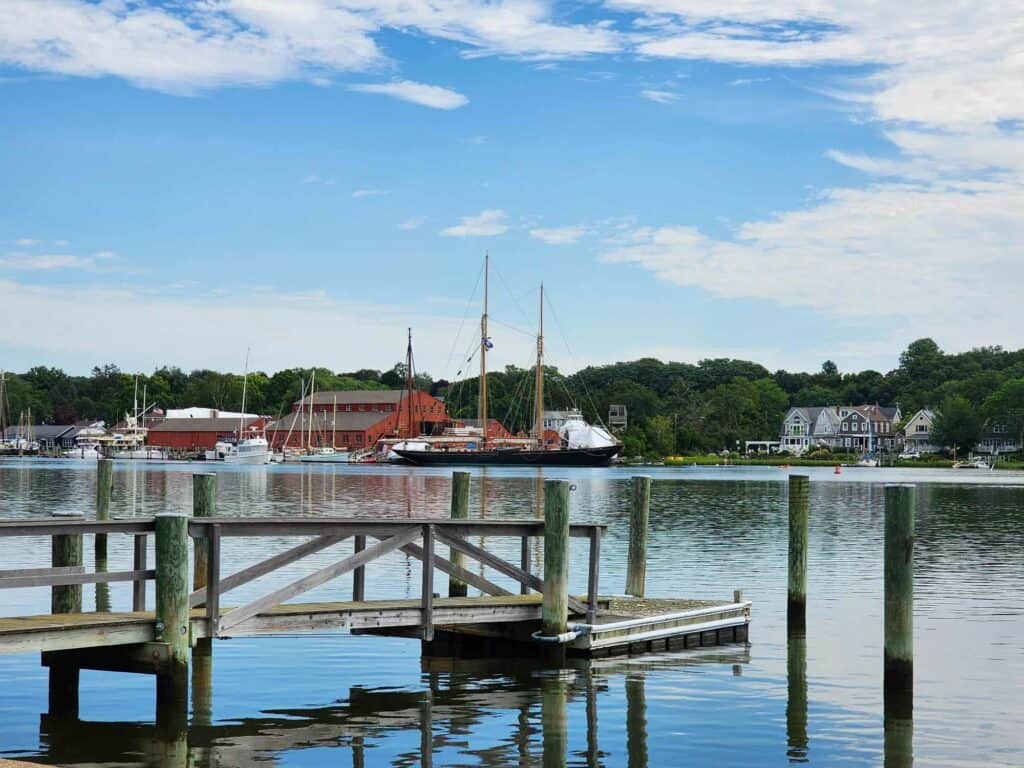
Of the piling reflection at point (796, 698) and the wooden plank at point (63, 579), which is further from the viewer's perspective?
the piling reflection at point (796, 698)

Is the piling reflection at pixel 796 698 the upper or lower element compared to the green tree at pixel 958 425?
lower

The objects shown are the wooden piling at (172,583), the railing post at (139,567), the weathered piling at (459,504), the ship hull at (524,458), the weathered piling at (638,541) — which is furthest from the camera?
the ship hull at (524,458)

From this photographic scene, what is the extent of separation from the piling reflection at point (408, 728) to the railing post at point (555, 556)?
37.3 inches

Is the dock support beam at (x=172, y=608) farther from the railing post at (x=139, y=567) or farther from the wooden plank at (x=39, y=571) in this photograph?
the railing post at (x=139, y=567)

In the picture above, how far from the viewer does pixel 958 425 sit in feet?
624

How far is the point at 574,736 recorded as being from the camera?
1741 cm

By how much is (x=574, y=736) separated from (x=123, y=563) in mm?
21612

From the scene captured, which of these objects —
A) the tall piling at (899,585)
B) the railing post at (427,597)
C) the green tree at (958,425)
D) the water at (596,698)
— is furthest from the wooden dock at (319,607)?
the green tree at (958,425)

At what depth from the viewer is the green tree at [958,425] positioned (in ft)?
622

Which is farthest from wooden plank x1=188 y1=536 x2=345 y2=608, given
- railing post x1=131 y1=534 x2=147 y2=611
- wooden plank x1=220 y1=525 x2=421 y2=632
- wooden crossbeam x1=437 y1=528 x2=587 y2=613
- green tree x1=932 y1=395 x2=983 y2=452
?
green tree x1=932 y1=395 x2=983 y2=452

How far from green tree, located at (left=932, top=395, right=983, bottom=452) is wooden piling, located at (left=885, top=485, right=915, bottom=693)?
181 meters

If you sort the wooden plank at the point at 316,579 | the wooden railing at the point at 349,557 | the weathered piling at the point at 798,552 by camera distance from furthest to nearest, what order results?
the weathered piling at the point at 798,552 → the wooden plank at the point at 316,579 → the wooden railing at the point at 349,557

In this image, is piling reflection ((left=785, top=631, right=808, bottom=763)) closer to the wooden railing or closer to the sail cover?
the wooden railing

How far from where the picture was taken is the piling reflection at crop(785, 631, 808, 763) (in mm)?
16984
